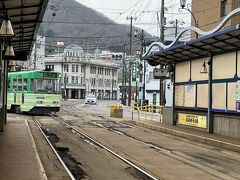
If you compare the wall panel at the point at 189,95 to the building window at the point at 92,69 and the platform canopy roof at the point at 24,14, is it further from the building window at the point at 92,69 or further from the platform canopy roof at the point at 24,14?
the building window at the point at 92,69

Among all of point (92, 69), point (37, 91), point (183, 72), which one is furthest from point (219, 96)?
point (92, 69)

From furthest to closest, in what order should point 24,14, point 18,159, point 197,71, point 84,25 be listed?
point 84,25, point 197,71, point 24,14, point 18,159

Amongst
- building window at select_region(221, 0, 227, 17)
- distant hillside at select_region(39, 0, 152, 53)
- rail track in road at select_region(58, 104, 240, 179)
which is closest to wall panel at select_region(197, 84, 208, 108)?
rail track in road at select_region(58, 104, 240, 179)

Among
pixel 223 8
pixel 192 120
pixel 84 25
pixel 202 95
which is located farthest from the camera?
pixel 84 25

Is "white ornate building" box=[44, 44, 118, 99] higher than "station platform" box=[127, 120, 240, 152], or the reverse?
"white ornate building" box=[44, 44, 118, 99]

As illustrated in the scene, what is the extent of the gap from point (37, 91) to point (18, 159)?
71.6ft

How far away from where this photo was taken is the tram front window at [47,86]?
34.3 metres

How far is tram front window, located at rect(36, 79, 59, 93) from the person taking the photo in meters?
34.3

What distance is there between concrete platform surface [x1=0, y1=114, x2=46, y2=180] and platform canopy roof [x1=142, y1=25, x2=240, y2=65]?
8.51 meters

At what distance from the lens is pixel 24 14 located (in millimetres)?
15133

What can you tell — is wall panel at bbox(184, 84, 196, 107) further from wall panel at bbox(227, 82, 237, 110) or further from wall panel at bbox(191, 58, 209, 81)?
wall panel at bbox(227, 82, 237, 110)

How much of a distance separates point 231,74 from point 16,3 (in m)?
10.6

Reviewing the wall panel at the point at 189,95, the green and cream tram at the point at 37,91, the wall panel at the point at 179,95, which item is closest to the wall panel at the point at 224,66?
the wall panel at the point at 189,95

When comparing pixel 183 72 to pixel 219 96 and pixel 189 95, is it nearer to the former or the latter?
pixel 189 95
